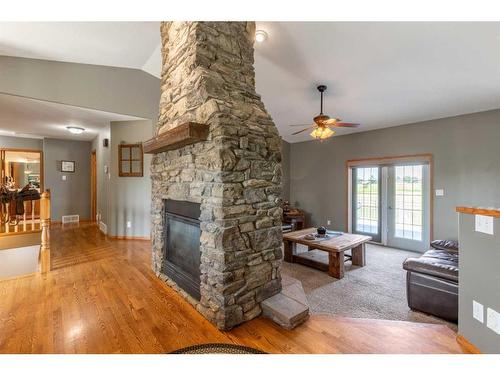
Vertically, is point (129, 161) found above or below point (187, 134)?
above

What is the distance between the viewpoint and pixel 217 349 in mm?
1577

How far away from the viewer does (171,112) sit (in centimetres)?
248

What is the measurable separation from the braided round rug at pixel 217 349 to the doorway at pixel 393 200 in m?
4.75

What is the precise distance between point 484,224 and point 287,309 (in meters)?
1.55

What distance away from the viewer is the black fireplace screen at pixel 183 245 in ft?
7.19

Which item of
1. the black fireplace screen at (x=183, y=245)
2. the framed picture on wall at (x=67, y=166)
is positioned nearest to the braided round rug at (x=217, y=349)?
the black fireplace screen at (x=183, y=245)

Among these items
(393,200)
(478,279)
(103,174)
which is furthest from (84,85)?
(393,200)

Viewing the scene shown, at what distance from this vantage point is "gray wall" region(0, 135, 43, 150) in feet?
20.3

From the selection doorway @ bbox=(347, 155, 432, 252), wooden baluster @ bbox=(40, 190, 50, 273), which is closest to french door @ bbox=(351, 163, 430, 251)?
doorway @ bbox=(347, 155, 432, 252)

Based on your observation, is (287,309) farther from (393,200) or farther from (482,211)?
(393,200)

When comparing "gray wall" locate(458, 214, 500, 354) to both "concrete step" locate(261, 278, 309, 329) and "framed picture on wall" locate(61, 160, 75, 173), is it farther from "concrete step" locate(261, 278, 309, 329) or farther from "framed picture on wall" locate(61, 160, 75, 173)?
"framed picture on wall" locate(61, 160, 75, 173)

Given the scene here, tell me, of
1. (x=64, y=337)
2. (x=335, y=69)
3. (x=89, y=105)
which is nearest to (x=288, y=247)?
(x=335, y=69)

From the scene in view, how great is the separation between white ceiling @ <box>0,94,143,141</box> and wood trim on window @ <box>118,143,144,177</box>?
55 centimetres
